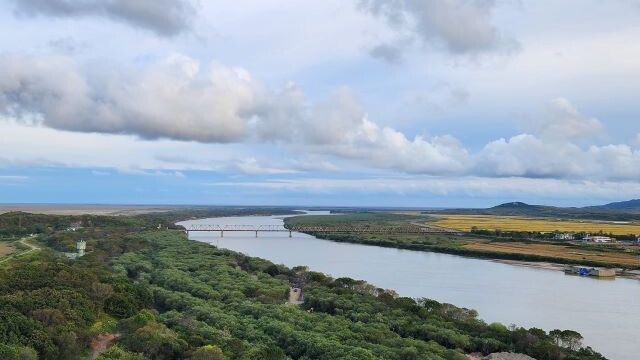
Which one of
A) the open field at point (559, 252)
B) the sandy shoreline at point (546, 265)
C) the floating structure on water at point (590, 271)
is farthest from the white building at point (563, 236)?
the floating structure on water at point (590, 271)

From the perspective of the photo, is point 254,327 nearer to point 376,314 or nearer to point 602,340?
point 376,314

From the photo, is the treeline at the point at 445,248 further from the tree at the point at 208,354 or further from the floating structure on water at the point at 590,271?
the tree at the point at 208,354

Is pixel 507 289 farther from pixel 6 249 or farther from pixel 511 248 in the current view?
pixel 6 249

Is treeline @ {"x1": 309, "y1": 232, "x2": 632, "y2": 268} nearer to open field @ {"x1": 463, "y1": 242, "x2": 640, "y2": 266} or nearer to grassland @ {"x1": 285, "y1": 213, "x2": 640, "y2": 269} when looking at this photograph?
grassland @ {"x1": 285, "y1": 213, "x2": 640, "y2": 269}

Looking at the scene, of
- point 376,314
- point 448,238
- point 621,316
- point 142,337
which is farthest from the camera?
point 448,238

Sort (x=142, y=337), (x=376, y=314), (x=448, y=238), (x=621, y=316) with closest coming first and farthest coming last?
(x=142, y=337) → (x=376, y=314) → (x=621, y=316) → (x=448, y=238)

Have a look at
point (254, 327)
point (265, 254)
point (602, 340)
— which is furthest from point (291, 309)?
point (265, 254)

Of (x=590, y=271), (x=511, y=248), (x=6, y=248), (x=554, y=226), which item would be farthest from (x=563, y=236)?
(x=6, y=248)
